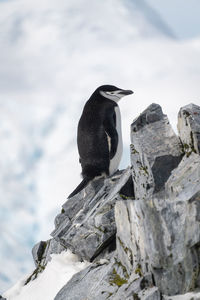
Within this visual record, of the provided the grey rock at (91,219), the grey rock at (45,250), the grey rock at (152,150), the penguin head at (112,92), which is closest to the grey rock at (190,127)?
the grey rock at (152,150)

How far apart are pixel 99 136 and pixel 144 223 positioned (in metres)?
4.62

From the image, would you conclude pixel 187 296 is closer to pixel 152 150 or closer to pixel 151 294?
pixel 151 294

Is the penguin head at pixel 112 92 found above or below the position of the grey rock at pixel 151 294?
above

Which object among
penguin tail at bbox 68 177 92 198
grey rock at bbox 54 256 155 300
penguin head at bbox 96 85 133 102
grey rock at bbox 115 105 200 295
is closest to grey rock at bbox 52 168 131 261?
penguin tail at bbox 68 177 92 198

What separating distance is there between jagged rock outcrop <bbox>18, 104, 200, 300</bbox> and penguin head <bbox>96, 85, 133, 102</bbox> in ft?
6.27

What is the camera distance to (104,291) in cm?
645

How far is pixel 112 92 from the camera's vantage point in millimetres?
10648

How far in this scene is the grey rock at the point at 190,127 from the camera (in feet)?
22.6

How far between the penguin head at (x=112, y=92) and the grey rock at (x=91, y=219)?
1917 mm

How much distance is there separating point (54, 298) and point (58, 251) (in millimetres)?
1779

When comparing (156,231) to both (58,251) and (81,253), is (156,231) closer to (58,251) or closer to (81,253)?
(81,253)

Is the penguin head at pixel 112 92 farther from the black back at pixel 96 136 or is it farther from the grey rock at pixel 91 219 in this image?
the grey rock at pixel 91 219

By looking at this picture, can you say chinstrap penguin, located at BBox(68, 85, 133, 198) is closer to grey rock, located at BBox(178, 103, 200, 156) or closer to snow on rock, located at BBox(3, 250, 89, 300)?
snow on rock, located at BBox(3, 250, 89, 300)

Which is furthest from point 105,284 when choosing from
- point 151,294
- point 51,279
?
point 51,279
